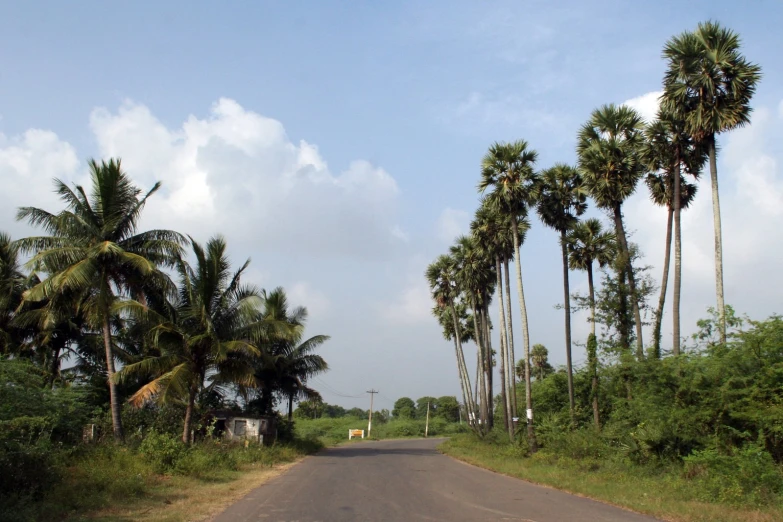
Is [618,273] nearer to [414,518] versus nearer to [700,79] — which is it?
[700,79]

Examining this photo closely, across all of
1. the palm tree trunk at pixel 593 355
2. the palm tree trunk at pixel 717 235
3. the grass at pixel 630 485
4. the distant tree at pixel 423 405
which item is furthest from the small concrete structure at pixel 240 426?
the distant tree at pixel 423 405

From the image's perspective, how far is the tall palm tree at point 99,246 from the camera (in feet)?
71.7

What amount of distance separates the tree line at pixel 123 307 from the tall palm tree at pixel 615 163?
50.3ft

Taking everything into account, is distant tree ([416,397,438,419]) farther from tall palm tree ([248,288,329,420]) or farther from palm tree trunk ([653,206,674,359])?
palm tree trunk ([653,206,674,359])

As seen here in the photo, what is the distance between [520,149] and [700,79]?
938 centimetres

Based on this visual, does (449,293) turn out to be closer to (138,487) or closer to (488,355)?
(488,355)

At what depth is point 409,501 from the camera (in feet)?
43.4

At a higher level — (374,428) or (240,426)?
(240,426)

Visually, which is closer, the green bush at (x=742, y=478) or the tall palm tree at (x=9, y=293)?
the green bush at (x=742, y=478)

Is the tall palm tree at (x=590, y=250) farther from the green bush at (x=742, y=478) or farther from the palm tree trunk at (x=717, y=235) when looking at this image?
the green bush at (x=742, y=478)

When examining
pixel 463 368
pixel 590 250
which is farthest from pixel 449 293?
pixel 590 250

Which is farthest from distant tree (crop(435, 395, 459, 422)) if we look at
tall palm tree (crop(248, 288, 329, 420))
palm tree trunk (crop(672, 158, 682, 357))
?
palm tree trunk (crop(672, 158, 682, 357))

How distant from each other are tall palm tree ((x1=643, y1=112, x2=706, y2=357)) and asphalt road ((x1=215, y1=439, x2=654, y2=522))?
9.04 meters

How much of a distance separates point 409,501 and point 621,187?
16948 mm
